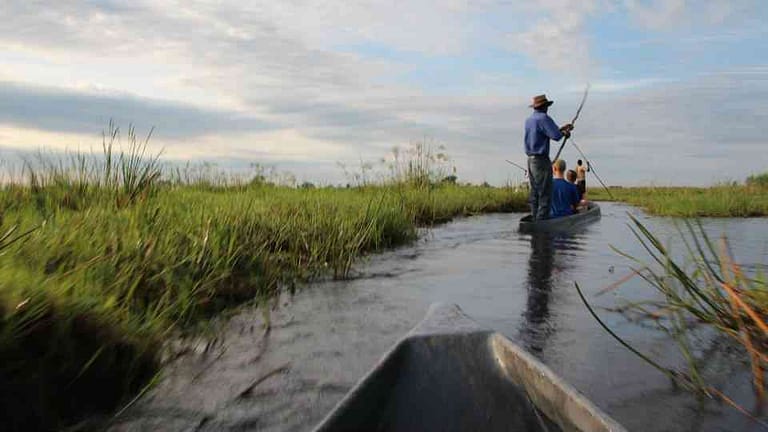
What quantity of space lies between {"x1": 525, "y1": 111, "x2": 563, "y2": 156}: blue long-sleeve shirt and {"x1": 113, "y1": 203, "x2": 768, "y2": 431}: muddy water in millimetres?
4369

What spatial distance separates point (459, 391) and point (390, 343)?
1456 mm

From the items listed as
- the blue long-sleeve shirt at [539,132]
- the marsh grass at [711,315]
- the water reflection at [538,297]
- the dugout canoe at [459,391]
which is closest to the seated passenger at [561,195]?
the blue long-sleeve shirt at [539,132]

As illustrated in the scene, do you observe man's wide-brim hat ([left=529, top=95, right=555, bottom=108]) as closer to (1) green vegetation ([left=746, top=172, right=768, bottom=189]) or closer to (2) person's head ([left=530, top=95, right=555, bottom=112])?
(2) person's head ([left=530, top=95, right=555, bottom=112])

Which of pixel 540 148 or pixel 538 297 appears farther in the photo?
pixel 540 148

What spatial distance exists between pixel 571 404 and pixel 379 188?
1122cm

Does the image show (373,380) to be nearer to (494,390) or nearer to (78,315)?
(494,390)

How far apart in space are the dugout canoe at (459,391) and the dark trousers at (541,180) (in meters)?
9.06

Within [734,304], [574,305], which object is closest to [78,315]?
[734,304]

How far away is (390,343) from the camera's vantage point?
148 inches

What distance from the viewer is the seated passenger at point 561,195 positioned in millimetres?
12250

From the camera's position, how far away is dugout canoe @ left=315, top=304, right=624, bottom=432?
208cm

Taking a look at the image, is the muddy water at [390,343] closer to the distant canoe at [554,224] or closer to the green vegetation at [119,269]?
the green vegetation at [119,269]

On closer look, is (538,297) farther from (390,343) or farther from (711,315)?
(390,343)

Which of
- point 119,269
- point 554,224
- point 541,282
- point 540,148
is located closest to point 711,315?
point 541,282
